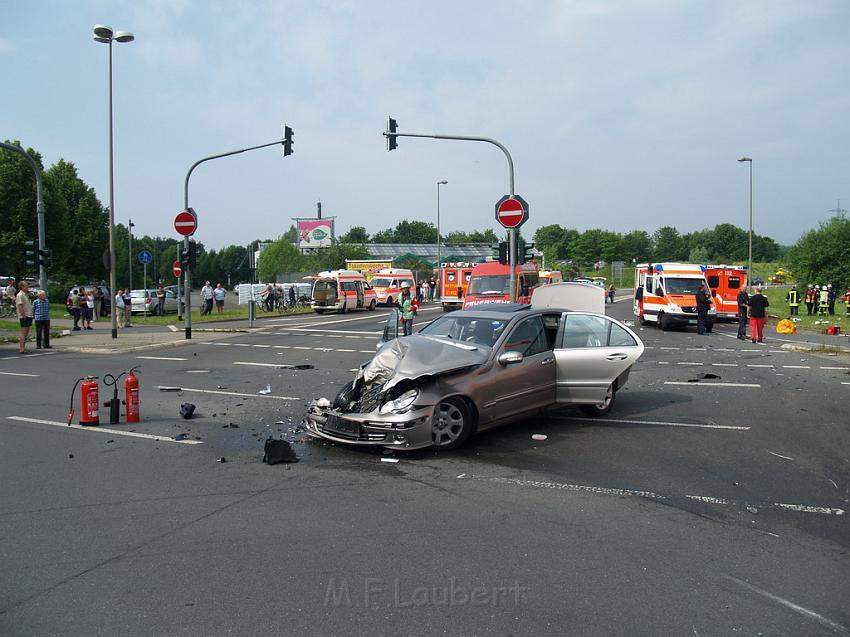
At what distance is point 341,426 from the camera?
25.5 ft

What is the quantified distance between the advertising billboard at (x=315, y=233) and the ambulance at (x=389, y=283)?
66.4 metres

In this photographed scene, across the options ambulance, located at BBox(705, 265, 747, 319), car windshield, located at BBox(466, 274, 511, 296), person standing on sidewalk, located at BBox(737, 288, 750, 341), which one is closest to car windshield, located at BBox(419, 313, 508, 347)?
person standing on sidewalk, located at BBox(737, 288, 750, 341)

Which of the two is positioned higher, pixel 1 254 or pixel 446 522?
pixel 1 254

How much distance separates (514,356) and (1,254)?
147 feet

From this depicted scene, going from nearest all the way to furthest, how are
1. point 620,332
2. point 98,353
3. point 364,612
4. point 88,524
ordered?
1. point 364,612
2. point 88,524
3. point 620,332
4. point 98,353

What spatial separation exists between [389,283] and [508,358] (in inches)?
1626

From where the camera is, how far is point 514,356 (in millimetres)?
8367

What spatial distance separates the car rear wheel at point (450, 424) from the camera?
7.62 m

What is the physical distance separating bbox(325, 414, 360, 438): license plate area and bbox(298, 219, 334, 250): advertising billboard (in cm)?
10840

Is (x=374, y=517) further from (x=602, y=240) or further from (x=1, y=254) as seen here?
(x=602, y=240)

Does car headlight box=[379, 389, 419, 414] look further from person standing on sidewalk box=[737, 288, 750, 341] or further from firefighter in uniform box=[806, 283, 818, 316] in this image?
firefighter in uniform box=[806, 283, 818, 316]

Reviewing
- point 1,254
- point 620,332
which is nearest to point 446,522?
point 620,332

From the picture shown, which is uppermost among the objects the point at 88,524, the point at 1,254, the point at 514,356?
the point at 1,254

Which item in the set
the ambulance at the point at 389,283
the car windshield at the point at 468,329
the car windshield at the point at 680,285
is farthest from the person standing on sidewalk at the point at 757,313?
the ambulance at the point at 389,283
